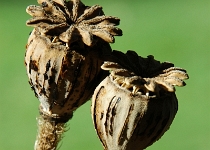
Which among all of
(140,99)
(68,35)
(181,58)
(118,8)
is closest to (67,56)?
(68,35)

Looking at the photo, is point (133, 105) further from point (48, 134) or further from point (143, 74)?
point (48, 134)

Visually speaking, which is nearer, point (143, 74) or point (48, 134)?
point (143, 74)

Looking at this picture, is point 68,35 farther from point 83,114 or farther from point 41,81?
point 83,114

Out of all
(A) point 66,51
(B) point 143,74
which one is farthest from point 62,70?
(B) point 143,74

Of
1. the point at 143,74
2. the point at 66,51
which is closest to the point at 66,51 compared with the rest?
the point at 66,51

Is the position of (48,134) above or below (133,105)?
below

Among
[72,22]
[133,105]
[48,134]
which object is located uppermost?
[72,22]
